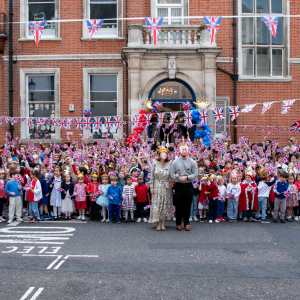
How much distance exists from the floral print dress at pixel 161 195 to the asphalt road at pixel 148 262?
354 mm

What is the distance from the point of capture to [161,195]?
25.5 ft

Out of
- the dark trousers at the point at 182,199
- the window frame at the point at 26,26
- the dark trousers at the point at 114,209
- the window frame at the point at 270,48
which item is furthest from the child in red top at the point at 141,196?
the window frame at the point at 26,26

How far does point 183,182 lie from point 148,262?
2.47 meters

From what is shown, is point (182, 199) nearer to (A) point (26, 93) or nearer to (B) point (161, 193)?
(B) point (161, 193)

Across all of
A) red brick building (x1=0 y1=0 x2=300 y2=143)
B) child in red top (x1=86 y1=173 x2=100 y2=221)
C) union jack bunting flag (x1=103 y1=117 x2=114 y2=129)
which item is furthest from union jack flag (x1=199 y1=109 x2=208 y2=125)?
child in red top (x1=86 y1=173 x2=100 y2=221)

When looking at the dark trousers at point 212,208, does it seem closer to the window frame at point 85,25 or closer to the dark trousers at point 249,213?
the dark trousers at point 249,213

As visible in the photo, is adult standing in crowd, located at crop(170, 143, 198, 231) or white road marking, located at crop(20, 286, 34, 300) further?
adult standing in crowd, located at crop(170, 143, 198, 231)

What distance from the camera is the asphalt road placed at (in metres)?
4.52

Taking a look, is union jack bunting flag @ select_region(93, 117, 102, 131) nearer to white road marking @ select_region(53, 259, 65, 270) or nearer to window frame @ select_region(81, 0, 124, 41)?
window frame @ select_region(81, 0, 124, 41)

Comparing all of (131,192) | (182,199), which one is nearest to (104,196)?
(131,192)

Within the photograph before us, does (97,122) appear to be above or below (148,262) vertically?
above

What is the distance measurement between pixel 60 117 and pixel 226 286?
37.1 feet

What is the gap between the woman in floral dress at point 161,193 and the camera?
7.70m

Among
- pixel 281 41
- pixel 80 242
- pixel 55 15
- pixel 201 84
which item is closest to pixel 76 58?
pixel 55 15
